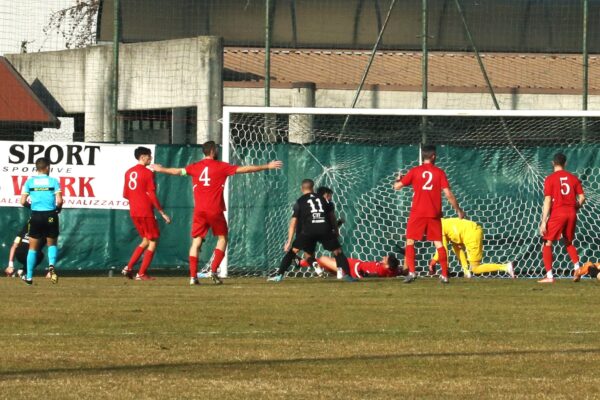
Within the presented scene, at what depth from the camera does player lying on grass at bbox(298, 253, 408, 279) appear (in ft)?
76.0

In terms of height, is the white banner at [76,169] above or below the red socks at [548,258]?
above

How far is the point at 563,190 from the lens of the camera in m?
21.2

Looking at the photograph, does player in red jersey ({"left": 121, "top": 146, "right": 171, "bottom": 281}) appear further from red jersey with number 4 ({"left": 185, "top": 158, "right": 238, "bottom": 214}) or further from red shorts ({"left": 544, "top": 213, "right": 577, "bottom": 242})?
red shorts ({"left": 544, "top": 213, "right": 577, "bottom": 242})

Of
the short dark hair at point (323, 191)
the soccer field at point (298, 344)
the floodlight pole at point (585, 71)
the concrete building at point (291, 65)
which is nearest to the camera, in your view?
the soccer field at point (298, 344)

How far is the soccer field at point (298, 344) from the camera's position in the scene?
8.45m

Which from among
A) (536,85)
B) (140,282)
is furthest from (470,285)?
(536,85)

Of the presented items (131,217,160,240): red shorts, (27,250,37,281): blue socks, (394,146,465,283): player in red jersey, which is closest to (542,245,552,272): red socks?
(394,146,465,283): player in red jersey

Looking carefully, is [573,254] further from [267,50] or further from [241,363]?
[241,363]

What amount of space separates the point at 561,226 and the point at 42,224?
7625 mm

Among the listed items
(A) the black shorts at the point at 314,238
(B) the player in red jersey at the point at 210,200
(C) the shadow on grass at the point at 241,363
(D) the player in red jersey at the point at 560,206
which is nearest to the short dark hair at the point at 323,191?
(A) the black shorts at the point at 314,238

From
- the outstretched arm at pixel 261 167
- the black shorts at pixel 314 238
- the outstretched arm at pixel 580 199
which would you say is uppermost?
the outstretched arm at pixel 261 167

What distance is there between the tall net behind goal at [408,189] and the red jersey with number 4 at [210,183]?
3.81 m

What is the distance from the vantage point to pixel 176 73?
25.7 meters

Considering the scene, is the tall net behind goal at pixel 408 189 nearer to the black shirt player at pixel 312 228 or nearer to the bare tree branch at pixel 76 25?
the black shirt player at pixel 312 228
